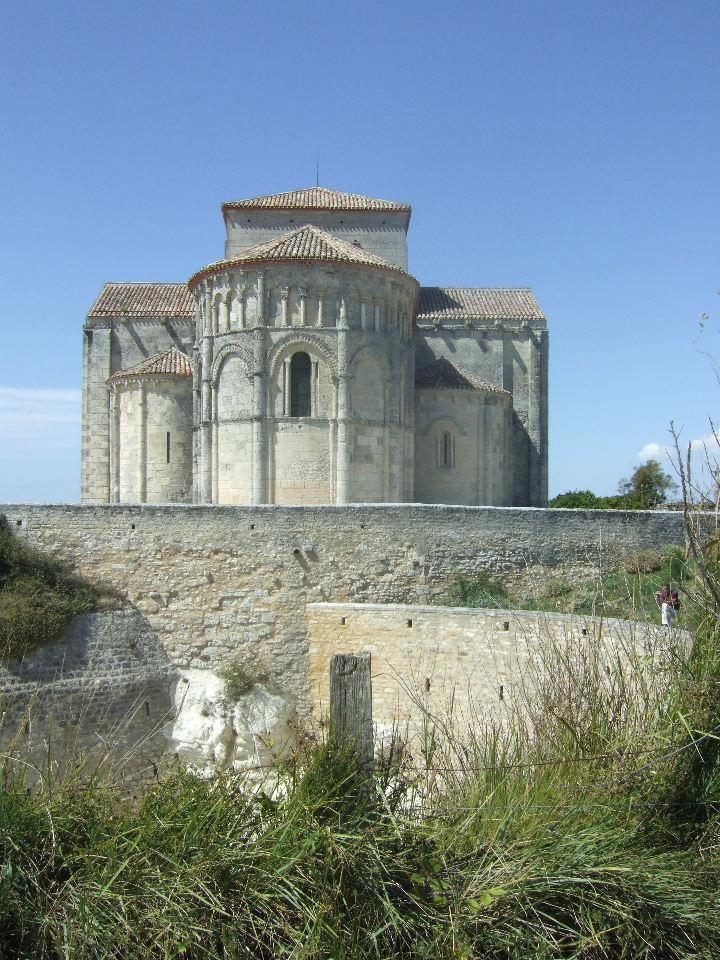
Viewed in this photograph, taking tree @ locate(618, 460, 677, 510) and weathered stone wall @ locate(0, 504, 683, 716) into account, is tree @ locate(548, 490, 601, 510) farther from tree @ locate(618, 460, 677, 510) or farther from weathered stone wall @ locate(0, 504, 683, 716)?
weathered stone wall @ locate(0, 504, 683, 716)

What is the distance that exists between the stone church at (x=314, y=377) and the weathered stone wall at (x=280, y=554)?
12.0 ft

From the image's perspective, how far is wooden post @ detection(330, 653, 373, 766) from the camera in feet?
16.9

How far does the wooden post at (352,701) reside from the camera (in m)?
5.14

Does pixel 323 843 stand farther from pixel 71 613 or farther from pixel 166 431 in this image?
pixel 166 431

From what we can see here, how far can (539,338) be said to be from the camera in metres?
26.5

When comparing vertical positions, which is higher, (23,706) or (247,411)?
(247,411)

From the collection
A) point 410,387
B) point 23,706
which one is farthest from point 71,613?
point 410,387

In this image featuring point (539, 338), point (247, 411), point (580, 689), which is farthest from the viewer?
point (539, 338)

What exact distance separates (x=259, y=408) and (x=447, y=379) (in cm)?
630

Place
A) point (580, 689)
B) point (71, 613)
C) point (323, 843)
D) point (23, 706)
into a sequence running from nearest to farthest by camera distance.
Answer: point (323, 843) < point (580, 689) < point (23, 706) < point (71, 613)

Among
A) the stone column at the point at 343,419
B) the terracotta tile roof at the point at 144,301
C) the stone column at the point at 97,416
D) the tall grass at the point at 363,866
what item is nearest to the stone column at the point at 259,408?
the stone column at the point at 343,419

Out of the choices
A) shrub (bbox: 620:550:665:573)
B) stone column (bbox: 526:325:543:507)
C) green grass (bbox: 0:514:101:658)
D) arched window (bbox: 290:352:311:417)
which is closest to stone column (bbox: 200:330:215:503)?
arched window (bbox: 290:352:311:417)

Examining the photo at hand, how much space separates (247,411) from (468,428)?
6.85 meters

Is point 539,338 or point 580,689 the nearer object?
point 580,689
